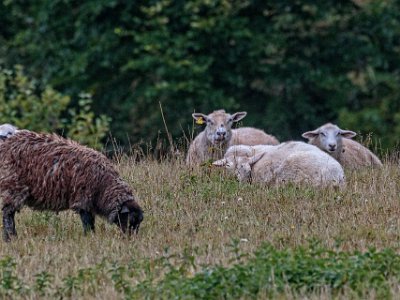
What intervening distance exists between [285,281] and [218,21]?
689 inches

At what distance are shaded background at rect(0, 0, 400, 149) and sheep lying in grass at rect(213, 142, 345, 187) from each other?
10325mm

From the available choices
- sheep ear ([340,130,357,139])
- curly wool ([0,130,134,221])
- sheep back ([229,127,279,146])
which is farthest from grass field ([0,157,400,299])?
sheep back ([229,127,279,146])

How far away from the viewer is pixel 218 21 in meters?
26.5

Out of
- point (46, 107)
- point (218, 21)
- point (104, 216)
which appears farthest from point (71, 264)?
point (218, 21)

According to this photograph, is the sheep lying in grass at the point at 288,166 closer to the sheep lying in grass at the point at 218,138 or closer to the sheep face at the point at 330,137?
the sheep face at the point at 330,137

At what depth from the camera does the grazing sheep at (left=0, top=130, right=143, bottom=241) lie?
11.9 m

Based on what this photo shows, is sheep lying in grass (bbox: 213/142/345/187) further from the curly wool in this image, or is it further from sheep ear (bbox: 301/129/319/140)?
the curly wool

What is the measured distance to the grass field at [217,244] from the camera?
372 inches

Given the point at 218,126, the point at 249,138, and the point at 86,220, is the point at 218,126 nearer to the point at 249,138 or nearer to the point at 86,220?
Result: the point at 249,138

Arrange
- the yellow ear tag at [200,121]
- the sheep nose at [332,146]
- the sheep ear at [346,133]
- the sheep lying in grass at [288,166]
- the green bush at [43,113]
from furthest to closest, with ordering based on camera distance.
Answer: the green bush at [43,113], the yellow ear tag at [200,121], the sheep ear at [346,133], the sheep nose at [332,146], the sheep lying in grass at [288,166]

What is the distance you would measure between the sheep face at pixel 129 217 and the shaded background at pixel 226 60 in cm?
1357

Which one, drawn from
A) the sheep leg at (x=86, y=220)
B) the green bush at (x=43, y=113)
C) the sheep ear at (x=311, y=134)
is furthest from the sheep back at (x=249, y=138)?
the sheep leg at (x=86, y=220)

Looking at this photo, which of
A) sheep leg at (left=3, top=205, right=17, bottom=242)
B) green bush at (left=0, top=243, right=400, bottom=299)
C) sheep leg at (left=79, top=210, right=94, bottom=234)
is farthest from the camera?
sheep leg at (left=79, top=210, right=94, bottom=234)

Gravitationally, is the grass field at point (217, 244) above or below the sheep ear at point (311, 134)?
above
